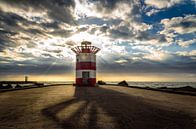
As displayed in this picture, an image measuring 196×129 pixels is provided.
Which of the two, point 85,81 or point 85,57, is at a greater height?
point 85,57

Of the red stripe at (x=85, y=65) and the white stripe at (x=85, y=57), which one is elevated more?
the white stripe at (x=85, y=57)

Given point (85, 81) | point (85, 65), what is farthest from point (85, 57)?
point (85, 81)

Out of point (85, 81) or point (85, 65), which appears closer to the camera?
point (85, 65)

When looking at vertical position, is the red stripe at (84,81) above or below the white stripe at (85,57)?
below

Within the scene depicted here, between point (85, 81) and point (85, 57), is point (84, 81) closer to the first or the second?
point (85, 81)

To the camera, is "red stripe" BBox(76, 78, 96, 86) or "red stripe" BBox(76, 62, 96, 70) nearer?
"red stripe" BBox(76, 62, 96, 70)

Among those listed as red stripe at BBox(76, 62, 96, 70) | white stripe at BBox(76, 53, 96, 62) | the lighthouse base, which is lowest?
the lighthouse base

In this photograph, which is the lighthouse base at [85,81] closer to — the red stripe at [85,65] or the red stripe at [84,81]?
the red stripe at [84,81]

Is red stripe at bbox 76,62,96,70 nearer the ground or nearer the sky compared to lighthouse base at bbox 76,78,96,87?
nearer the sky

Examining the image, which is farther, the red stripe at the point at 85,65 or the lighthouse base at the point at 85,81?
the lighthouse base at the point at 85,81

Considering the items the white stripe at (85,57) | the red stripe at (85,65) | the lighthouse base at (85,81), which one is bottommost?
the lighthouse base at (85,81)

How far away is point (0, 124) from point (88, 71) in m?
27.1

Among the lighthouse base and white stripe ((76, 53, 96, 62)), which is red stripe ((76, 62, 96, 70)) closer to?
white stripe ((76, 53, 96, 62))

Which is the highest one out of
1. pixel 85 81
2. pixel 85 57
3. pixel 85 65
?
pixel 85 57
